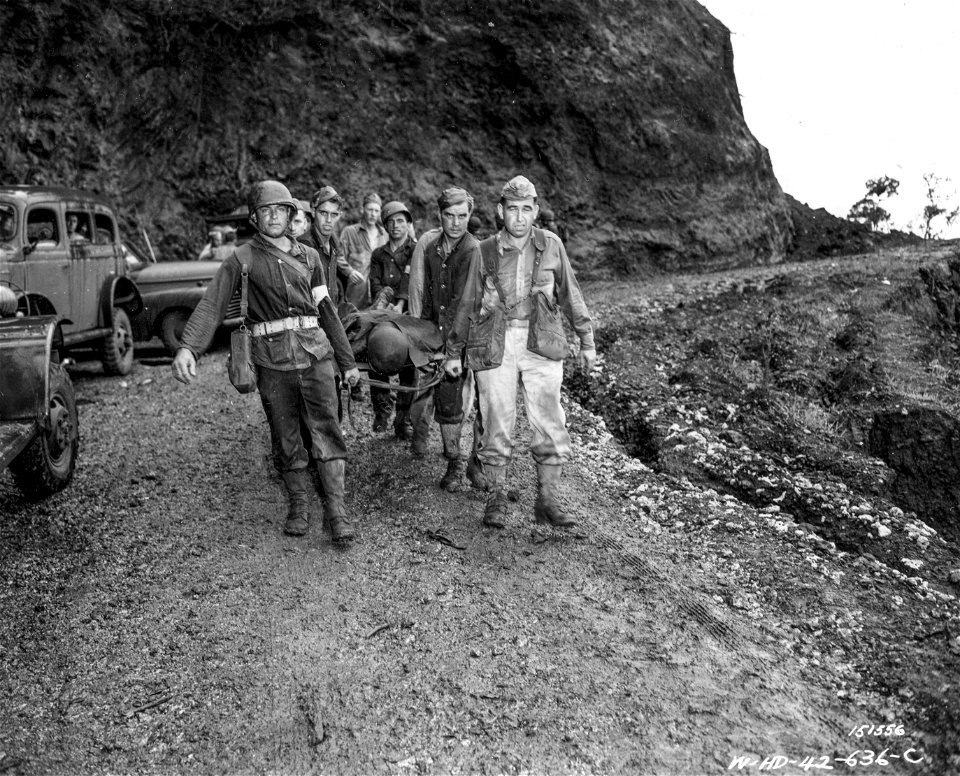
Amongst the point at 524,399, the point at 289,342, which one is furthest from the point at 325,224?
the point at 524,399

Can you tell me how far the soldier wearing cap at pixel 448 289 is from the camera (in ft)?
17.4

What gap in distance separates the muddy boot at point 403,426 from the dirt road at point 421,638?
64 centimetres

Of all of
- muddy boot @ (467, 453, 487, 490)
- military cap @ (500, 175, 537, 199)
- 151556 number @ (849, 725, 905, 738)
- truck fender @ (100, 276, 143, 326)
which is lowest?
151556 number @ (849, 725, 905, 738)

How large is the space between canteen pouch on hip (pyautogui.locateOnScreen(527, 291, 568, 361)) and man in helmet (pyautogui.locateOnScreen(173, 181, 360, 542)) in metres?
1.03

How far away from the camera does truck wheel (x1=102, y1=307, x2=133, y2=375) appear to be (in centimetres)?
955

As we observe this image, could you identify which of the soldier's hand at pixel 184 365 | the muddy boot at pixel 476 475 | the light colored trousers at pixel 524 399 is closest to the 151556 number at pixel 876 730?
the light colored trousers at pixel 524 399

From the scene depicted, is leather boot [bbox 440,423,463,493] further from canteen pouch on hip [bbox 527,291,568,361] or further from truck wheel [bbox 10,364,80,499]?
truck wheel [bbox 10,364,80,499]

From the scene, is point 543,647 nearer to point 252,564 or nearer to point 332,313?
point 252,564

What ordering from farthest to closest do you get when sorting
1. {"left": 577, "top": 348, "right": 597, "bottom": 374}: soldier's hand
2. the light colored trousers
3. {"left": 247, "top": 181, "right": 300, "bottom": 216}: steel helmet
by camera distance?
the light colored trousers < {"left": 577, "top": 348, "right": 597, "bottom": 374}: soldier's hand < {"left": 247, "top": 181, "right": 300, "bottom": 216}: steel helmet

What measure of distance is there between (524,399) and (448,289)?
A: 0.96 m

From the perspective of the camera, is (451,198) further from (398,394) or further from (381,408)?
(381,408)

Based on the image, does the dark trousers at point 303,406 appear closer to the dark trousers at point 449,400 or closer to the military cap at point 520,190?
the dark trousers at point 449,400

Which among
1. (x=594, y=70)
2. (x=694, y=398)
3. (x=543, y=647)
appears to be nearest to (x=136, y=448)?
(x=543, y=647)

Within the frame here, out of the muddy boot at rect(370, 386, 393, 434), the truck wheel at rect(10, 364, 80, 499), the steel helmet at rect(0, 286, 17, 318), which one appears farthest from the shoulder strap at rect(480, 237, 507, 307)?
the steel helmet at rect(0, 286, 17, 318)
